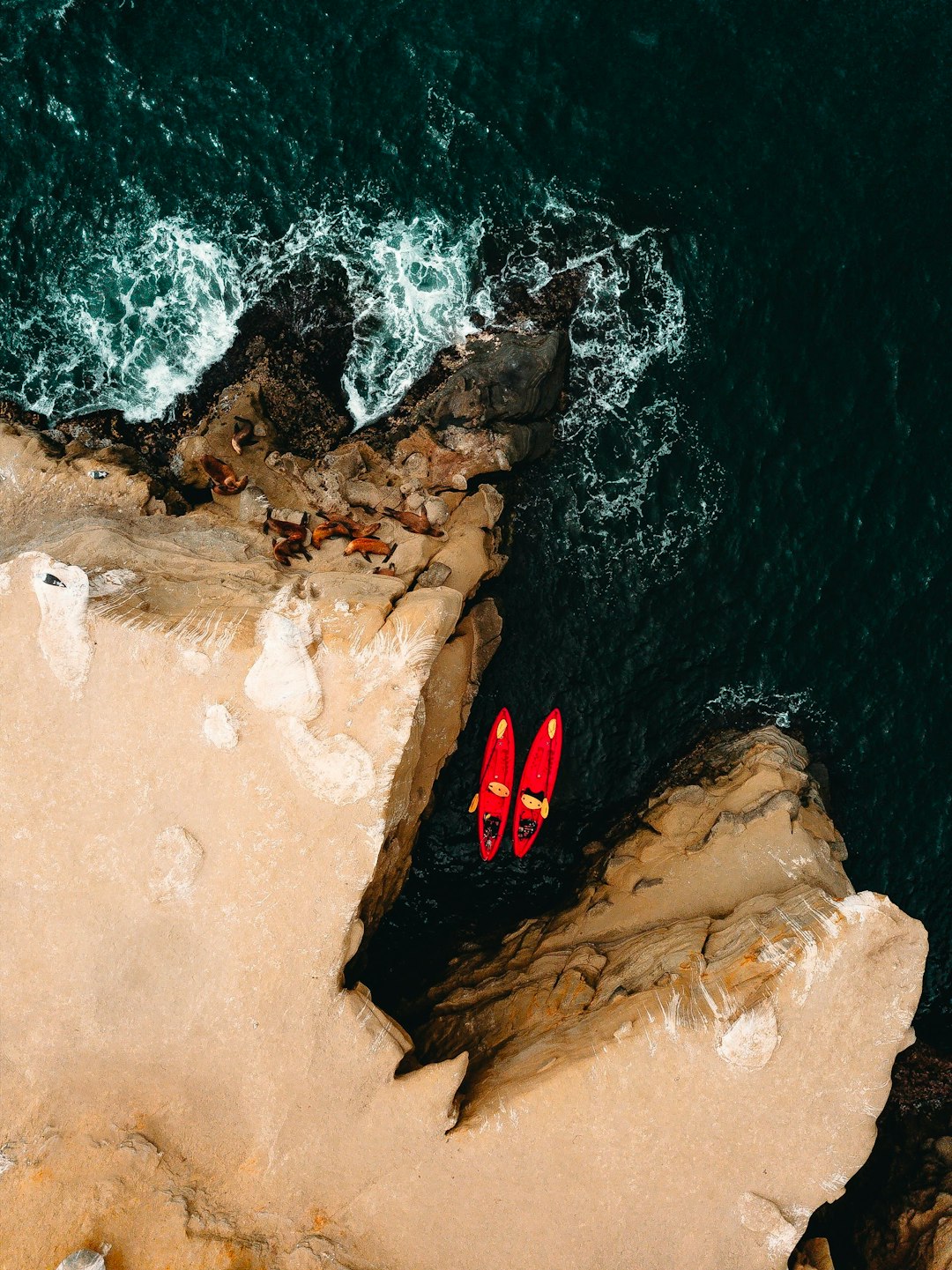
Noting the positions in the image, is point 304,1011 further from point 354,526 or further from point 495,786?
point 354,526

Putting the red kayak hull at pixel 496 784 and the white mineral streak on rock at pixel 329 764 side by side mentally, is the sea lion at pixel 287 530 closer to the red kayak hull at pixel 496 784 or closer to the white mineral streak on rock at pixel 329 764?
the white mineral streak on rock at pixel 329 764

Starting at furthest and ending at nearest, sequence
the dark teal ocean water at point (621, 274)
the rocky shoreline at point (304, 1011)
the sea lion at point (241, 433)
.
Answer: the dark teal ocean water at point (621, 274) < the sea lion at point (241, 433) < the rocky shoreline at point (304, 1011)

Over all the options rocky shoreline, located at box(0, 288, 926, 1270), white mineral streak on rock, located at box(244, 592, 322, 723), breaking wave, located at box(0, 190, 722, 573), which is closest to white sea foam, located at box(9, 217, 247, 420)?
breaking wave, located at box(0, 190, 722, 573)

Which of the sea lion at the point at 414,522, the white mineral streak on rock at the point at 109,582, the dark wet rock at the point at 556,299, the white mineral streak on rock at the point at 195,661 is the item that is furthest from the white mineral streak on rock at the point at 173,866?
the dark wet rock at the point at 556,299

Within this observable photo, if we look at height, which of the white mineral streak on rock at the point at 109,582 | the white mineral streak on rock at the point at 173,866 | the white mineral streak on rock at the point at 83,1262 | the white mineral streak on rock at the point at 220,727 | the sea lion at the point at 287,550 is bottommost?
the white mineral streak on rock at the point at 83,1262

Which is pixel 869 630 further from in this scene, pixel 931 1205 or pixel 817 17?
pixel 817 17
